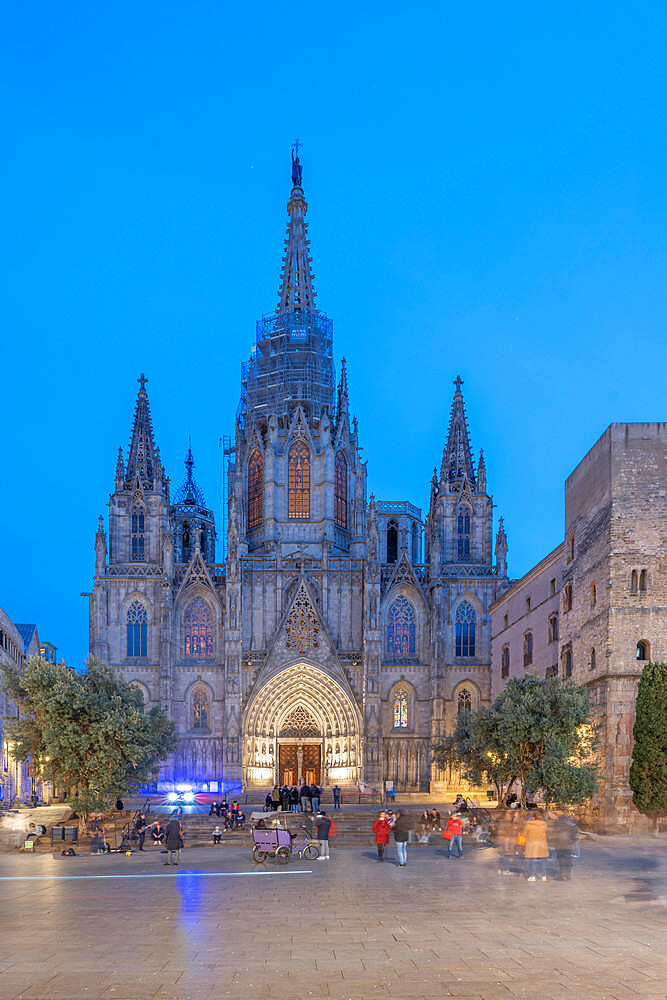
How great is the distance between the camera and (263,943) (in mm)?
13469

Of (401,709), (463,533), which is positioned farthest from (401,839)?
(463,533)

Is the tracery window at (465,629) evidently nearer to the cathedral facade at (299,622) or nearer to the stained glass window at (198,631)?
the cathedral facade at (299,622)

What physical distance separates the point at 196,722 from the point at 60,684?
78.9 feet

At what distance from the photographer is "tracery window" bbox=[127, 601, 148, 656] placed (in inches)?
2221

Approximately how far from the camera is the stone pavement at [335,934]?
1091 centimetres

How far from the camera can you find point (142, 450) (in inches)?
2389

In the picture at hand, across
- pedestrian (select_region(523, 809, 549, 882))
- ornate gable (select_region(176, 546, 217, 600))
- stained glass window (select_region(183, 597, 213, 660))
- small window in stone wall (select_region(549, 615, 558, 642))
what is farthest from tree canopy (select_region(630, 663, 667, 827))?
ornate gable (select_region(176, 546, 217, 600))

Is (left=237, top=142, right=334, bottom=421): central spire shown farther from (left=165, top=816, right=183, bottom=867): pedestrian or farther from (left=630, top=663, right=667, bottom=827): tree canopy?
(left=165, top=816, right=183, bottom=867): pedestrian

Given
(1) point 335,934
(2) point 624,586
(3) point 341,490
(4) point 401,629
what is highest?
(3) point 341,490

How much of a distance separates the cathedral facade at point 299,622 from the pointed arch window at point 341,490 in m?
0.28

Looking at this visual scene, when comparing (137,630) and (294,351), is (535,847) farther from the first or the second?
(294,351)

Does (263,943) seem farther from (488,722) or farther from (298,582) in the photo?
(298,582)

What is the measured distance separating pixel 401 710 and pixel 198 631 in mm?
12321

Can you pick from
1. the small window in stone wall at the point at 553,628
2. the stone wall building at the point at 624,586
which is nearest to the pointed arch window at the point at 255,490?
the small window in stone wall at the point at 553,628
